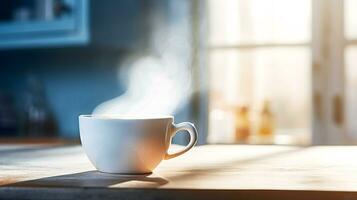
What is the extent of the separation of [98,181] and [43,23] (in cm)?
166

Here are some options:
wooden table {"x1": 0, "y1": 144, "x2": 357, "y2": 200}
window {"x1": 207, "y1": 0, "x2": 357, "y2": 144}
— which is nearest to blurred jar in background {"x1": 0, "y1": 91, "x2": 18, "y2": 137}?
window {"x1": 207, "y1": 0, "x2": 357, "y2": 144}

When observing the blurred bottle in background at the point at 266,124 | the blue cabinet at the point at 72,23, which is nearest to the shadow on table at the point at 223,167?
the blue cabinet at the point at 72,23

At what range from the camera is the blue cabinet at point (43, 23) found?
2.18 meters

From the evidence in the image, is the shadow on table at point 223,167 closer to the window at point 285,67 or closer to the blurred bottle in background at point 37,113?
the window at point 285,67

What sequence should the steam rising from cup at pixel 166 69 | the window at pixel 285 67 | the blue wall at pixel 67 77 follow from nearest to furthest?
the window at pixel 285 67 → the steam rising from cup at pixel 166 69 → the blue wall at pixel 67 77

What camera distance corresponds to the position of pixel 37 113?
2.59 metres

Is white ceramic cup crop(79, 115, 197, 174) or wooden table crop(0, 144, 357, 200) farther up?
white ceramic cup crop(79, 115, 197, 174)

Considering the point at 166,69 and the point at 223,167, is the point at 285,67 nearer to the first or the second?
the point at 166,69

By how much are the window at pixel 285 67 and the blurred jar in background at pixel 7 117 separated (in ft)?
3.00

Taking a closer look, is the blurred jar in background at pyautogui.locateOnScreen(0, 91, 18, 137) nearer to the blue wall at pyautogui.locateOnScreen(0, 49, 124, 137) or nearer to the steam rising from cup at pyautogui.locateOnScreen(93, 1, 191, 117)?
the blue wall at pyautogui.locateOnScreen(0, 49, 124, 137)

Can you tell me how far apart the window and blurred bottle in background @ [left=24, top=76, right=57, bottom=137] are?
74cm

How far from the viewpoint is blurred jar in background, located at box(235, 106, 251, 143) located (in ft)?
8.21

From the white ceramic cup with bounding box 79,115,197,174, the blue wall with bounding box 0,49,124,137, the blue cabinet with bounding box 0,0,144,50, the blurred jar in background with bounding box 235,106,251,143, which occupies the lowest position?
the blurred jar in background with bounding box 235,106,251,143

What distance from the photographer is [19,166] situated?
89 cm
